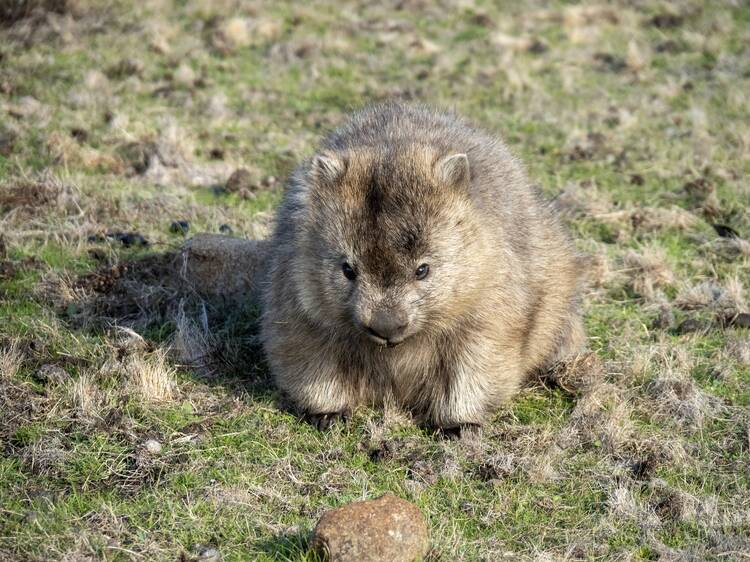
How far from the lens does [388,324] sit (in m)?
5.20

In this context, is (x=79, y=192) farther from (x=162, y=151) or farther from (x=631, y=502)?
(x=631, y=502)

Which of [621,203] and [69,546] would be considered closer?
[69,546]

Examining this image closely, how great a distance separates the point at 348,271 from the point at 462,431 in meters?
1.41

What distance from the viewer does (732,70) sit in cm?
1337

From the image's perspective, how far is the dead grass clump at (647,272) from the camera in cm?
792

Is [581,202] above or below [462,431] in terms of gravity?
above

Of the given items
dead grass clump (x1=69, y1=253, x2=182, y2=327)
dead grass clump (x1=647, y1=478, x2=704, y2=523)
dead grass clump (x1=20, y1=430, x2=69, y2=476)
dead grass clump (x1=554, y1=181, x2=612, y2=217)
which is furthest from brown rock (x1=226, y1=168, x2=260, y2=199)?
dead grass clump (x1=647, y1=478, x2=704, y2=523)

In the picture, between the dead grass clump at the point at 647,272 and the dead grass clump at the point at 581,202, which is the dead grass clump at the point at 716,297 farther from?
the dead grass clump at the point at 581,202

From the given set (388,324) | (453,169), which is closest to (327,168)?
(453,169)

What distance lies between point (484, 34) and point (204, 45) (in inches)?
177

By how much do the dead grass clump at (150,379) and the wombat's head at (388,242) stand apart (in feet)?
3.85

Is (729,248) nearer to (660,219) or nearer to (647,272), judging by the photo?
(660,219)

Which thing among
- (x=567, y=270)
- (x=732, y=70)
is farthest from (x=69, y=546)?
(x=732, y=70)

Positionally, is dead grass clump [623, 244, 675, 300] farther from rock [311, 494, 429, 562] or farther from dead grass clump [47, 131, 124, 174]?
dead grass clump [47, 131, 124, 174]
